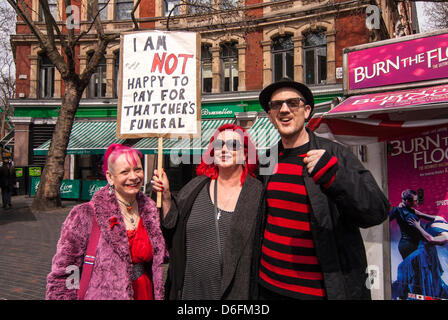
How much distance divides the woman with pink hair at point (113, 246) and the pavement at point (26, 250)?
310 centimetres

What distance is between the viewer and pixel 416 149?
332 centimetres

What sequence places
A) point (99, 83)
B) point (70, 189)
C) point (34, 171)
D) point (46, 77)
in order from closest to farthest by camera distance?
point (70, 189) → point (34, 171) → point (99, 83) → point (46, 77)

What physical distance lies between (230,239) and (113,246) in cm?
79

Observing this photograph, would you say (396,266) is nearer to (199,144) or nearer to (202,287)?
(202,287)

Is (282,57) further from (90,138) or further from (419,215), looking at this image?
(419,215)

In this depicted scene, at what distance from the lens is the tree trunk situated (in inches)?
459

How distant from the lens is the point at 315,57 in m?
14.4

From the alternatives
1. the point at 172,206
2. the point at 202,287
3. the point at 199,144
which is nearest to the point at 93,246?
the point at 172,206

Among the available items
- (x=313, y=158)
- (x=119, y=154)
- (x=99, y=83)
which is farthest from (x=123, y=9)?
(x=313, y=158)

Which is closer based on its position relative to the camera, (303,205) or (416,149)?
(303,205)

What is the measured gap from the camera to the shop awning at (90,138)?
14.5 meters

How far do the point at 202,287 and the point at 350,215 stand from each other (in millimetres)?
1162

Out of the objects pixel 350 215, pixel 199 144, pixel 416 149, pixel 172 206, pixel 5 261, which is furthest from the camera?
pixel 199 144

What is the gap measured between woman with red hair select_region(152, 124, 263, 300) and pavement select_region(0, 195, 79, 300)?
329 cm
